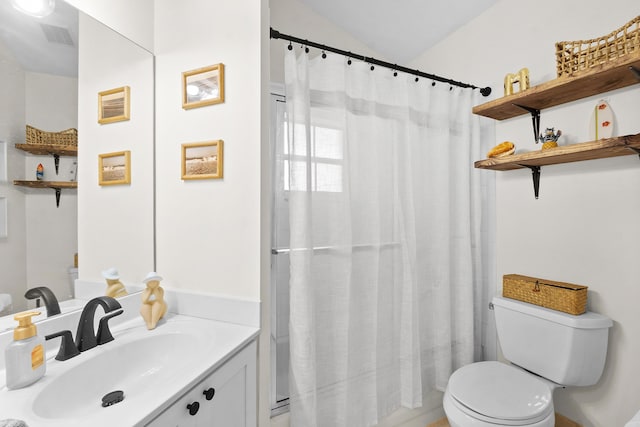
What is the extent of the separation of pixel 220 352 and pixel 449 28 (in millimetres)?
2400

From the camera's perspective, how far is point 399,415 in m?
1.66

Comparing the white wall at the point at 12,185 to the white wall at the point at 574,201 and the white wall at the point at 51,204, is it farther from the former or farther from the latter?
the white wall at the point at 574,201

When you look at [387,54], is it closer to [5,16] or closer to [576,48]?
[576,48]

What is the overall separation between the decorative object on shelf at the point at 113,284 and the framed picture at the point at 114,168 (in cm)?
36

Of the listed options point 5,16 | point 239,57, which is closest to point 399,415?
point 239,57

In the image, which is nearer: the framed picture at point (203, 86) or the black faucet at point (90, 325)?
the black faucet at point (90, 325)

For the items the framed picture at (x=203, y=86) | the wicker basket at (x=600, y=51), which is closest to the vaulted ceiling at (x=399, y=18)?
the wicker basket at (x=600, y=51)

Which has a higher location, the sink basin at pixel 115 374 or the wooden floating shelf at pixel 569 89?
the wooden floating shelf at pixel 569 89

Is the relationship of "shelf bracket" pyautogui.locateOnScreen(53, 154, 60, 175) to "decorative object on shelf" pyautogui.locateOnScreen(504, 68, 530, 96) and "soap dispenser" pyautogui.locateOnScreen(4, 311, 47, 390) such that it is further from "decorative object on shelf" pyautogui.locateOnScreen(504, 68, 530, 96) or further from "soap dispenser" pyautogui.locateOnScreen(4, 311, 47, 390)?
"decorative object on shelf" pyautogui.locateOnScreen(504, 68, 530, 96)

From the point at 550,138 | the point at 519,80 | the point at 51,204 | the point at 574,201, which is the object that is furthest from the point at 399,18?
the point at 51,204

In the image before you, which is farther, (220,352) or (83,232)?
(83,232)

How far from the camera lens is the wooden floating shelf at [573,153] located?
118 cm

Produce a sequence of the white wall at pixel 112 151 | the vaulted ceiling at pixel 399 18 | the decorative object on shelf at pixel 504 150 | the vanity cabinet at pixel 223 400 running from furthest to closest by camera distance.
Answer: the vaulted ceiling at pixel 399 18 < the decorative object on shelf at pixel 504 150 < the white wall at pixel 112 151 < the vanity cabinet at pixel 223 400

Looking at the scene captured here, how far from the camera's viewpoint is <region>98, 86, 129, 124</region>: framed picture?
116 centimetres
